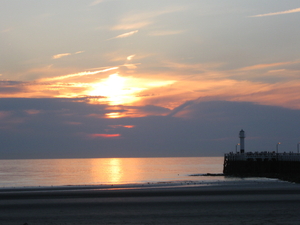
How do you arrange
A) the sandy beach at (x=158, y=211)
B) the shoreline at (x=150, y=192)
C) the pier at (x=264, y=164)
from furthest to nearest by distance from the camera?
the pier at (x=264, y=164), the shoreline at (x=150, y=192), the sandy beach at (x=158, y=211)

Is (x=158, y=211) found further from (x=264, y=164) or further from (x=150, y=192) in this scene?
(x=264, y=164)

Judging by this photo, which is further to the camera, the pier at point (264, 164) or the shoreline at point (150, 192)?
the pier at point (264, 164)

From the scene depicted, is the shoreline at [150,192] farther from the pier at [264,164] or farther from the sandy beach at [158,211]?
the pier at [264,164]

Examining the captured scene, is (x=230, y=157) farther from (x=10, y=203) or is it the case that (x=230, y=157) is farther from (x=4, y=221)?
(x=4, y=221)

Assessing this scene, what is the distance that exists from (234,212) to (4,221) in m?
13.7

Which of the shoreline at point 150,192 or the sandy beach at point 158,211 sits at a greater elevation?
the sandy beach at point 158,211

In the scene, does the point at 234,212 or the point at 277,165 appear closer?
the point at 234,212

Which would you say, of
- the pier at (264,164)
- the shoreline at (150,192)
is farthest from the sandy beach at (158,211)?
the pier at (264,164)

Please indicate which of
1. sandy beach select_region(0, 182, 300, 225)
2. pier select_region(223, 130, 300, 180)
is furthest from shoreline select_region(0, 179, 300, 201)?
pier select_region(223, 130, 300, 180)

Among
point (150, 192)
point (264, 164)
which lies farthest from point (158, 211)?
point (264, 164)

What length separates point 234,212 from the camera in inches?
939

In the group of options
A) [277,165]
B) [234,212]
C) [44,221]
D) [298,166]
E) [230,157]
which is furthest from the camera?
[230,157]

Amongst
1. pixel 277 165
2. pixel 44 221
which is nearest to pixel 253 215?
pixel 44 221

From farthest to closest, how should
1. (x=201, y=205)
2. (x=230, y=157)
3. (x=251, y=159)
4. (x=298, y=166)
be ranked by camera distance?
(x=230, y=157) < (x=251, y=159) < (x=298, y=166) < (x=201, y=205)
